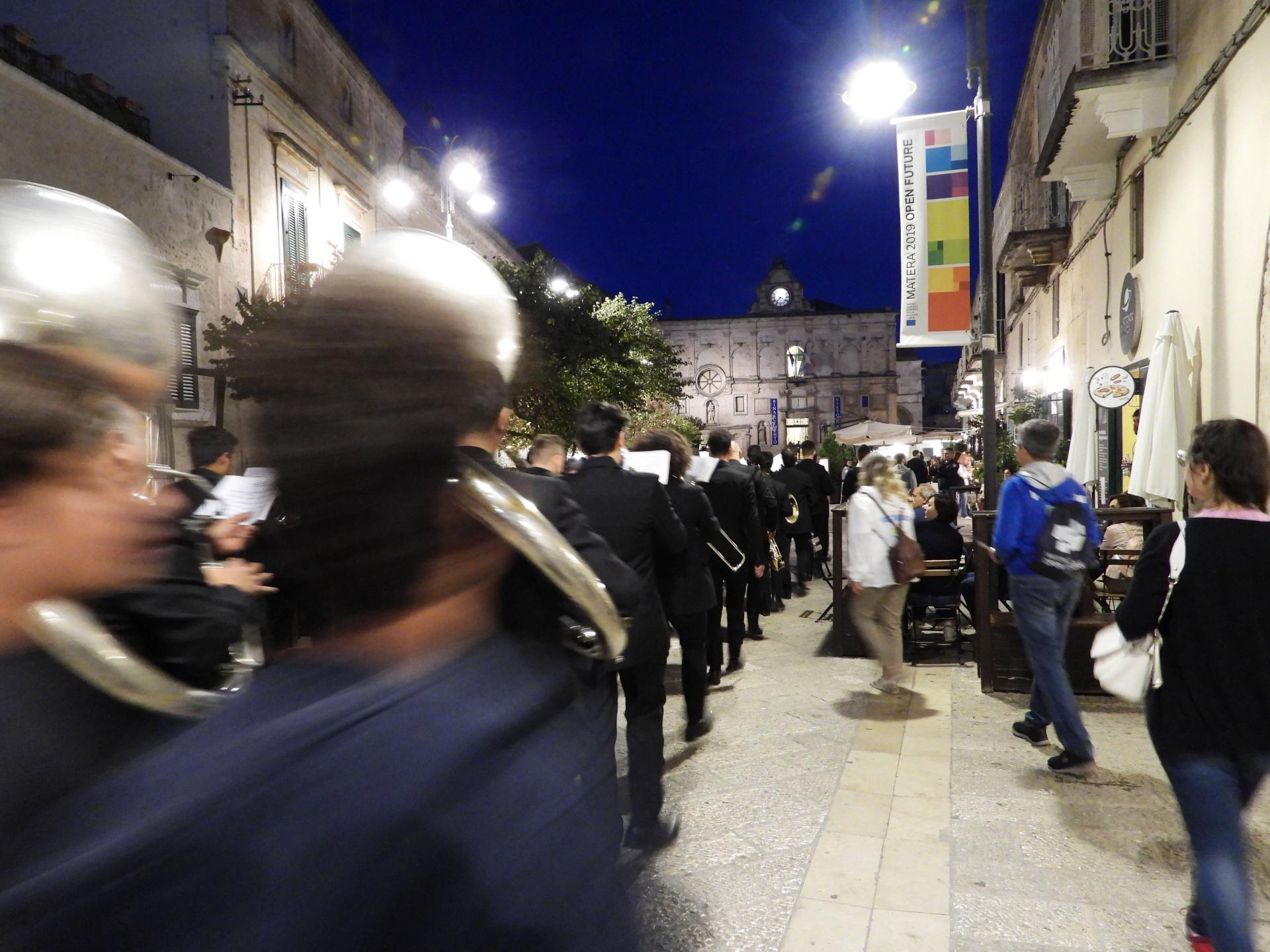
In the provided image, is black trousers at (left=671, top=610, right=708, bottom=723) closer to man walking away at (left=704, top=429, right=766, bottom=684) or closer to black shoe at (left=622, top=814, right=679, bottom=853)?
man walking away at (left=704, top=429, right=766, bottom=684)

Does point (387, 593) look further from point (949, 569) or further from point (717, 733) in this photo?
point (949, 569)

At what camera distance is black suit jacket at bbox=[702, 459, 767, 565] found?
6707mm

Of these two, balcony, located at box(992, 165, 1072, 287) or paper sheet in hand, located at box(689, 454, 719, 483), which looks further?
balcony, located at box(992, 165, 1072, 287)

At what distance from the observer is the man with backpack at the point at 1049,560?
4504 mm

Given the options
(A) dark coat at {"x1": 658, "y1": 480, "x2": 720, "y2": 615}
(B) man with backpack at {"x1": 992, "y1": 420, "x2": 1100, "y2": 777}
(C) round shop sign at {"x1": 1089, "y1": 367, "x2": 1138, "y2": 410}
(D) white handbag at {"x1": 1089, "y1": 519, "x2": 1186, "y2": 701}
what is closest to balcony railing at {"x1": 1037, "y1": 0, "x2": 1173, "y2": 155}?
(C) round shop sign at {"x1": 1089, "y1": 367, "x2": 1138, "y2": 410}

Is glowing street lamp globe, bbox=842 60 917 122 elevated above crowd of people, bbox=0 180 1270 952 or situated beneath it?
elevated above

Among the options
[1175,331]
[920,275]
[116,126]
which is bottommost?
[1175,331]

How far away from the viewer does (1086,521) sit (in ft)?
15.1

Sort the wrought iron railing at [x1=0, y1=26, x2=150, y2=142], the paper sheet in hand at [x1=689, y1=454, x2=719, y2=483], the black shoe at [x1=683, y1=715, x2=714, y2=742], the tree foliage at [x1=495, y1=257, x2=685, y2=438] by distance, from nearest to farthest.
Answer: the black shoe at [x1=683, y1=715, x2=714, y2=742], the paper sheet in hand at [x1=689, y1=454, x2=719, y2=483], the wrought iron railing at [x1=0, y1=26, x2=150, y2=142], the tree foliage at [x1=495, y1=257, x2=685, y2=438]

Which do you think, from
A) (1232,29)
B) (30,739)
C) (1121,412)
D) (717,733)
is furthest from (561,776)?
(1121,412)

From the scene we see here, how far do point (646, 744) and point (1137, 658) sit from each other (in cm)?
203

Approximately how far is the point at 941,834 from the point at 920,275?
5.44 metres

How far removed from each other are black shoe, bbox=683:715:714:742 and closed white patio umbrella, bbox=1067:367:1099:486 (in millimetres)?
6483

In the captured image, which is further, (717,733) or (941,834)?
(717,733)
